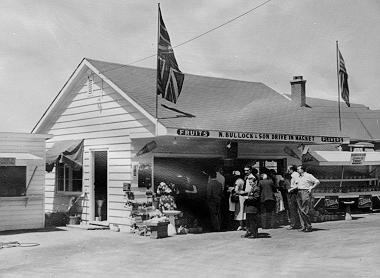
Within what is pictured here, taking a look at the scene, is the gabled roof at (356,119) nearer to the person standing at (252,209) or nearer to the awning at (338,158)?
the awning at (338,158)

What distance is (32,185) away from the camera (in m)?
15.8

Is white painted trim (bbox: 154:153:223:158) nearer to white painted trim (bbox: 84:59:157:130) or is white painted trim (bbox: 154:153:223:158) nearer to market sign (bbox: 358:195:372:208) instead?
white painted trim (bbox: 84:59:157:130)

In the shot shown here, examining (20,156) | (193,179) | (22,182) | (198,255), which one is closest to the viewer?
(198,255)

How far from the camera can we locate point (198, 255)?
10.5 metres

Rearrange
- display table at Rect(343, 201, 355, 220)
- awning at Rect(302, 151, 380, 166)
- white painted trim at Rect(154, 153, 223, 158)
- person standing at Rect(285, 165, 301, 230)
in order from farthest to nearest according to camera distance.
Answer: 1. awning at Rect(302, 151, 380, 166)
2. display table at Rect(343, 201, 355, 220)
3. white painted trim at Rect(154, 153, 223, 158)
4. person standing at Rect(285, 165, 301, 230)

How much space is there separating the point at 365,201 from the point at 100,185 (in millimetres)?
9734

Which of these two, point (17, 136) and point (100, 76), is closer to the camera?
point (17, 136)

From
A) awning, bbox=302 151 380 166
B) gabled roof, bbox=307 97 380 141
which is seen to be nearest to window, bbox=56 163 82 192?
awning, bbox=302 151 380 166

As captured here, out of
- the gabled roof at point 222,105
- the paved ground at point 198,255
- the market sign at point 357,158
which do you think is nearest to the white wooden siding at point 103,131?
the gabled roof at point 222,105

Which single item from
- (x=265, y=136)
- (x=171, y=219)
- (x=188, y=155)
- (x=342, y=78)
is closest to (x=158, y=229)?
(x=171, y=219)

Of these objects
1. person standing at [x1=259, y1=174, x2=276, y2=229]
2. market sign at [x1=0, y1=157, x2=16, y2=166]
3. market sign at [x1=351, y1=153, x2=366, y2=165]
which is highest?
market sign at [x1=351, y1=153, x2=366, y2=165]

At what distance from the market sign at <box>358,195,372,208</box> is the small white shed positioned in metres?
11.1

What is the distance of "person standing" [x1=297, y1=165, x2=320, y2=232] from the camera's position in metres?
14.2

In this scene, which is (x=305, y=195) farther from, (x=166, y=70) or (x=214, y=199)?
(x=166, y=70)
